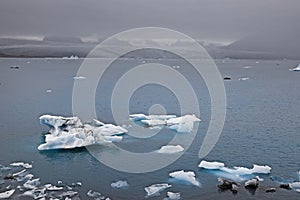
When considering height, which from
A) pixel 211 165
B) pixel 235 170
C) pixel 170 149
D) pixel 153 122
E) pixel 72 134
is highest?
pixel 72 134

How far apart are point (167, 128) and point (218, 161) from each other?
6.02 m

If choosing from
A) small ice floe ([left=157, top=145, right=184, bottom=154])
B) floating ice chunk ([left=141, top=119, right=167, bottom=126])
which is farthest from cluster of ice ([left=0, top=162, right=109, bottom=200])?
floating ice chunk ([left=141, top=119, right=167, bottom=126])

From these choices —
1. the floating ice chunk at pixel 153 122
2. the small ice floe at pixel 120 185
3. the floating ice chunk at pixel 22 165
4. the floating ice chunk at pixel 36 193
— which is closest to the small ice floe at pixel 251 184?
the small ice floe at pixel 120 185

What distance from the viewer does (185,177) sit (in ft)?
43.7

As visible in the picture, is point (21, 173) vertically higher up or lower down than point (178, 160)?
higher up

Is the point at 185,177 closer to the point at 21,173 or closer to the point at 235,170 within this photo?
the point at 235,170

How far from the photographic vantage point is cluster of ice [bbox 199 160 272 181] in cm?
1373

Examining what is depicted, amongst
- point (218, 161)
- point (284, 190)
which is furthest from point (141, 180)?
point (284, 190)

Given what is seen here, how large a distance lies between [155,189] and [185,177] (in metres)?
1.43

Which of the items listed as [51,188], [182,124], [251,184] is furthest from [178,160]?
[51,188]

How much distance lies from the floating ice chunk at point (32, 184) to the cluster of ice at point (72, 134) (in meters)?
3.84

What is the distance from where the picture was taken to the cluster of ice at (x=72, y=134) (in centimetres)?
1678

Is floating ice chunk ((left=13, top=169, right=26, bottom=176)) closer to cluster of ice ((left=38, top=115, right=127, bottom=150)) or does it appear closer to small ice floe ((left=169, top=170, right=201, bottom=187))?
cluster of ice ((left=38, top=115, right=127, bottom=150))

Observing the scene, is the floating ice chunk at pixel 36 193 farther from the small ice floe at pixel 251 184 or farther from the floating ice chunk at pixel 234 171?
the small ice floe at pixel 251 184
